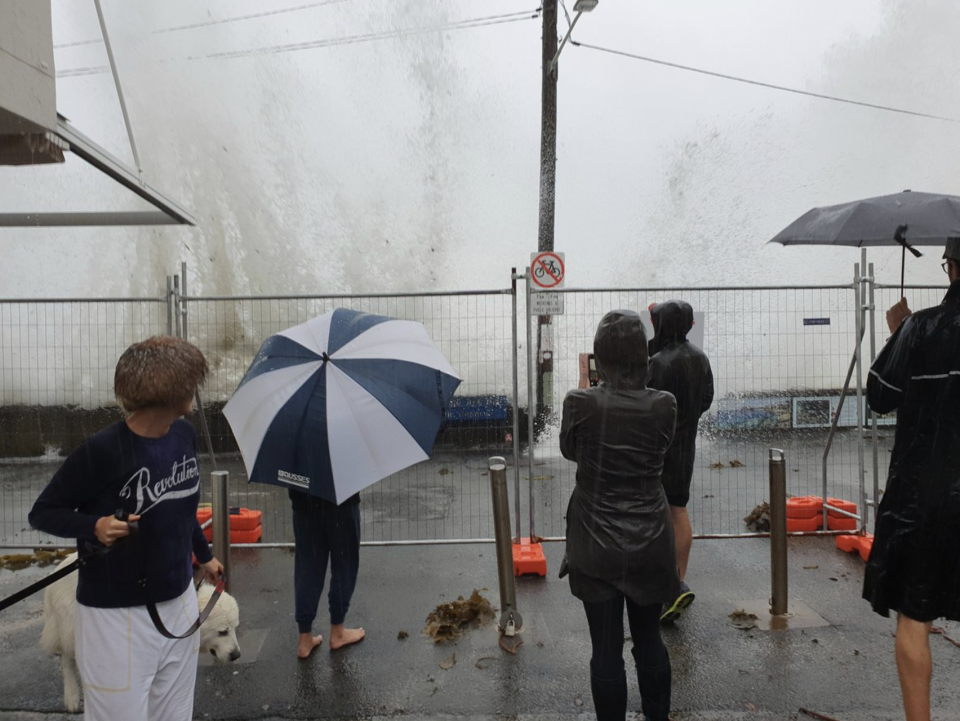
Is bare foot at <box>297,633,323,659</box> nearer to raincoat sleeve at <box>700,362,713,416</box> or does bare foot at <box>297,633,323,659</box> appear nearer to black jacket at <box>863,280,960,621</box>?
raincoat sleeve at <box>700,362,713,416</box>

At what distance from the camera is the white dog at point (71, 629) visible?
→ 3.12m

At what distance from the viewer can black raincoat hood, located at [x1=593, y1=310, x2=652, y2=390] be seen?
285 centimetres

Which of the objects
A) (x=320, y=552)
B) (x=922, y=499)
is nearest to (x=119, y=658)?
(x=320, y=552)

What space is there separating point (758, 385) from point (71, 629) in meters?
6.51

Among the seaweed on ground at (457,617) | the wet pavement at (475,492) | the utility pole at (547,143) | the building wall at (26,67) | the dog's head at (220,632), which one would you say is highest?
the utility pole at (547,143)

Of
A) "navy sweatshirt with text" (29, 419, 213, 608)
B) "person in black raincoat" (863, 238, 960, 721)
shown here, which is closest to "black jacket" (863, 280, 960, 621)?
"person in black raincoat" (863, 238, 960, 721)

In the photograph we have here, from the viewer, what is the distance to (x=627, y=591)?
2.80 meters

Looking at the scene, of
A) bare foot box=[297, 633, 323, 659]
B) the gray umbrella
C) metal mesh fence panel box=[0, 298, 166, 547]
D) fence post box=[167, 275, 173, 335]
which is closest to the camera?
the gray umbrella

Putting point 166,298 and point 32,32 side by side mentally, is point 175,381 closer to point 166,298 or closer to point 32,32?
point 32,32

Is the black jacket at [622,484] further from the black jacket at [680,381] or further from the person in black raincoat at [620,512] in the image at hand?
the black jacket at [680,381]

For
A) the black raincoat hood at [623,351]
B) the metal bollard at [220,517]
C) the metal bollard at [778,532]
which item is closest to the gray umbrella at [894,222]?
the metal bollard at [778,532]

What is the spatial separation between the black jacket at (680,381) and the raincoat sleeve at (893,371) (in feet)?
4.33

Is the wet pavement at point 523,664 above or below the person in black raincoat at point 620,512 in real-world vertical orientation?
below

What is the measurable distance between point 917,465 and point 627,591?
1.30 m
